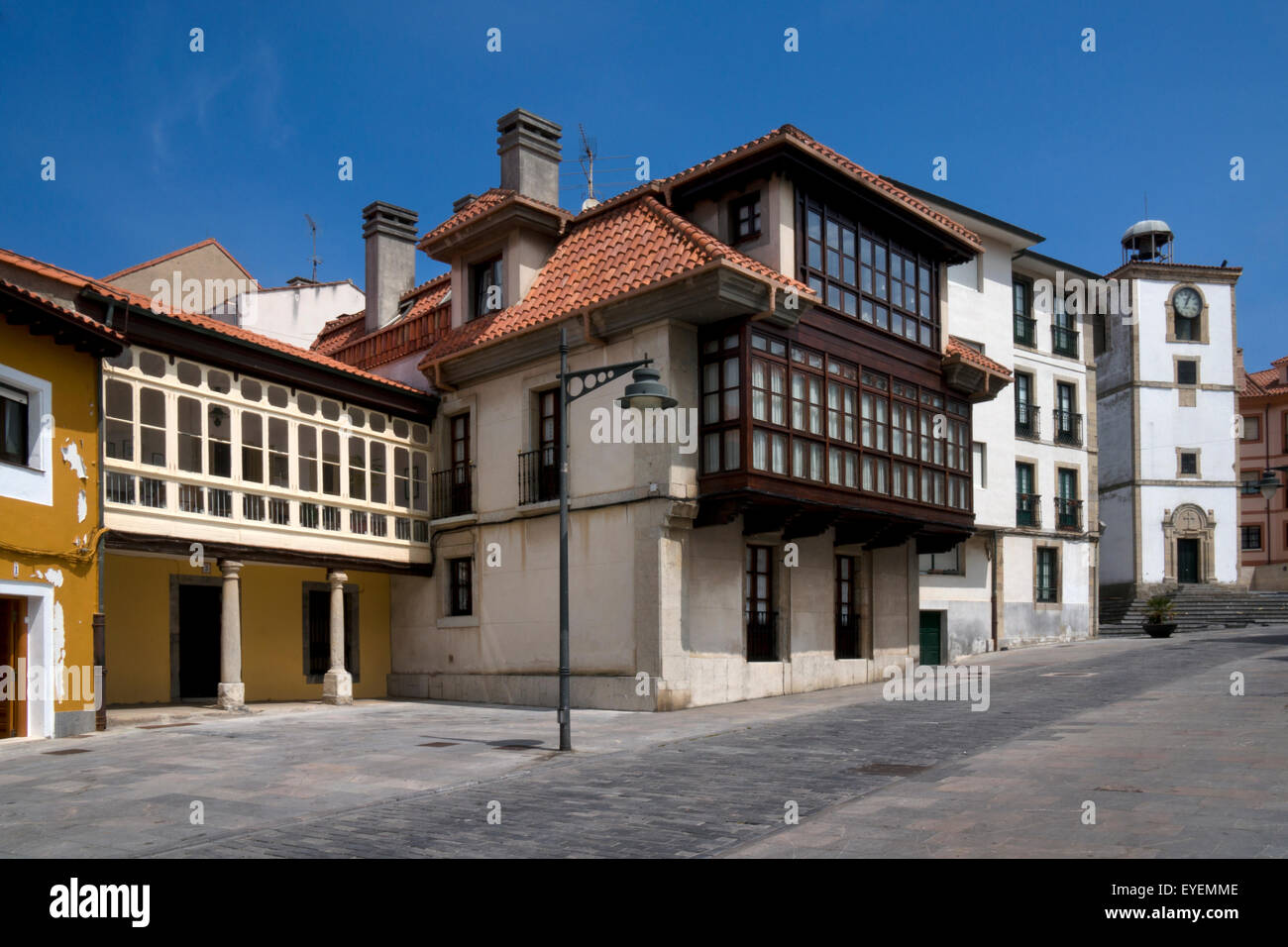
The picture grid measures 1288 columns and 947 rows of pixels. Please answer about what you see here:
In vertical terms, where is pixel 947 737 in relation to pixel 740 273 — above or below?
below

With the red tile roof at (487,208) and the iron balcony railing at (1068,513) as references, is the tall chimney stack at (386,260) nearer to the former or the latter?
the red tile roof at (487,208)

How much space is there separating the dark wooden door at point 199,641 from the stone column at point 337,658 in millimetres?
2223

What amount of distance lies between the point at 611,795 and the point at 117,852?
13.9 feet

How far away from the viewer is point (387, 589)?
2494cm

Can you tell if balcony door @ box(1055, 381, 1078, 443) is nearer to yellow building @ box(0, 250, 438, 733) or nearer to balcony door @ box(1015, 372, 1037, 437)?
balcony door @ box(1015, 372, 1037, 437)

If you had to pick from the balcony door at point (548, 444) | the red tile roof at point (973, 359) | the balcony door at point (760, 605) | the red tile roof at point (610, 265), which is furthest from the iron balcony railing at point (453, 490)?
the red tile roof at point (973, 359)

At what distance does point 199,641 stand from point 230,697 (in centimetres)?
335

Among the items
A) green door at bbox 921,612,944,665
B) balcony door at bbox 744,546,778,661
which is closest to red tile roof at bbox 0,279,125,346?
balcony door at bbox 744,546,778,661

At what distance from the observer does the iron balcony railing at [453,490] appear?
23.2m

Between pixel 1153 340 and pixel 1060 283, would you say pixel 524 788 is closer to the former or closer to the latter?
pixel 1060 283

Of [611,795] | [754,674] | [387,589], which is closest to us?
[611,795]

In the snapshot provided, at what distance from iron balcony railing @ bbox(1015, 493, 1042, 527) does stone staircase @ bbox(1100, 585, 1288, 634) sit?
6.79 m

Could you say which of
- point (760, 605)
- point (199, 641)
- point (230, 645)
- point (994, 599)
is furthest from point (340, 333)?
point (994, 599)
